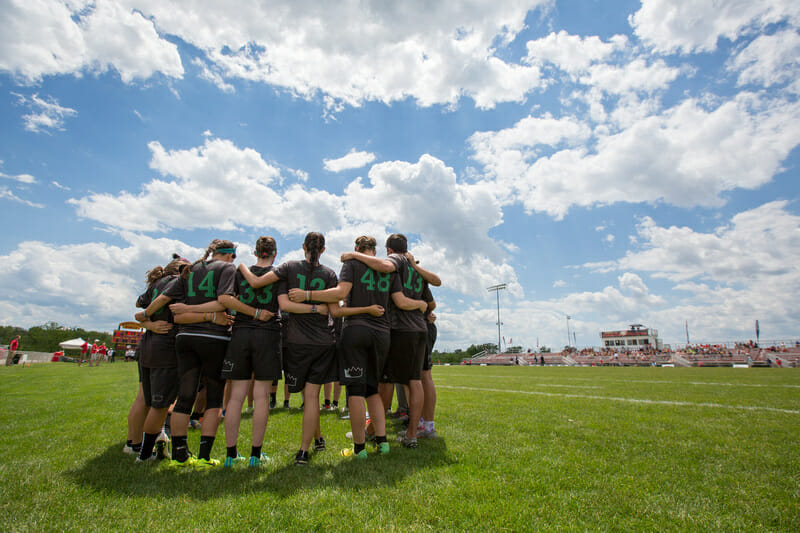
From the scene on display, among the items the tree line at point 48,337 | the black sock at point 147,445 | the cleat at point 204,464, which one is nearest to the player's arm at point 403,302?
the cleat at point 204,464

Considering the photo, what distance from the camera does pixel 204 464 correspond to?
147 inches

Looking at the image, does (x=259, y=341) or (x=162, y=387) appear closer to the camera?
(x=259, y=341)

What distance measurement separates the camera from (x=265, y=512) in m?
2.63

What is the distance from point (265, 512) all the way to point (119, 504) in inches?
49.3

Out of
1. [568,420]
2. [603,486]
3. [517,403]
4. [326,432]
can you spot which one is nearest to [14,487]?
[326,432]

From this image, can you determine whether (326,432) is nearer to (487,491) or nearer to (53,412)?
(487,491)

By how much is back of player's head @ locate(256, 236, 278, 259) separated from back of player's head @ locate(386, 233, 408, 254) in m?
1.46

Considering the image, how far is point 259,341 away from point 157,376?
1.27 m

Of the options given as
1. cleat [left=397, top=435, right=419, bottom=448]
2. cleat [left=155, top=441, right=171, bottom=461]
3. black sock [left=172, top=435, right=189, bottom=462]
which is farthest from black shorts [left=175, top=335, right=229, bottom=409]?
cleat [left=397, top=435, right=419, bottom=448]

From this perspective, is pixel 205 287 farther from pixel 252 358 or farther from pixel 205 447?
pixel 205 447

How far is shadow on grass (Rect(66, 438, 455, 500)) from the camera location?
3121 mm

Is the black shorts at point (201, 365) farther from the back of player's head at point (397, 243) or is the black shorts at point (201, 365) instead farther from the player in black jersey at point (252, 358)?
the back of player's head at point (397, 243)

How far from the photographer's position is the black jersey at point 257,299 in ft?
12.8

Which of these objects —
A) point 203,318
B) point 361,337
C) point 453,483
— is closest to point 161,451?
A: point 203,318
